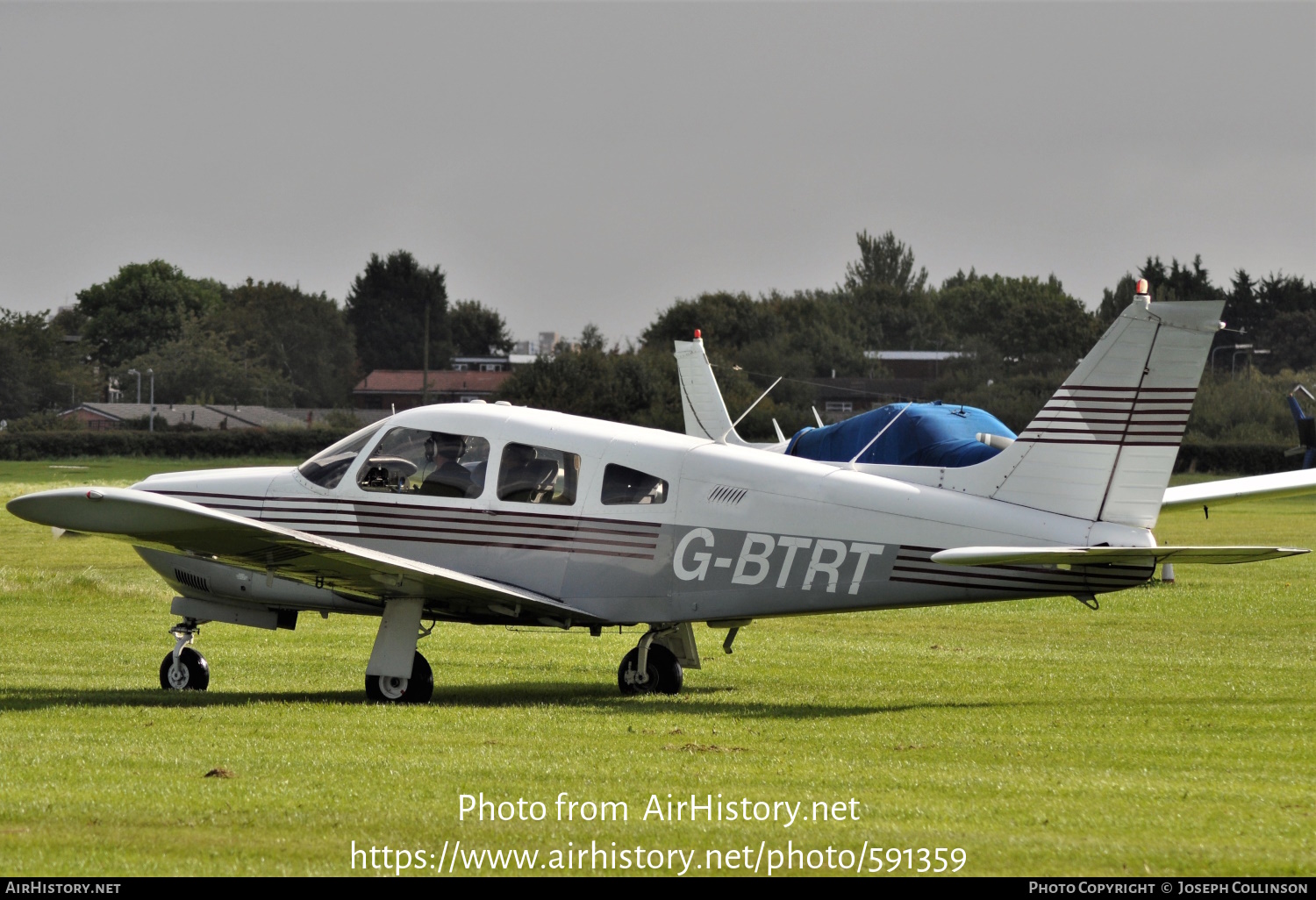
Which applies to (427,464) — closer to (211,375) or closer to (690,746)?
(690,746)

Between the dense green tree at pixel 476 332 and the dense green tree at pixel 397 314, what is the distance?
4449 millimetres

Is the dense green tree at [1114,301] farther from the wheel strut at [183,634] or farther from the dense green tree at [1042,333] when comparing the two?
the wheel strut at [183,634]

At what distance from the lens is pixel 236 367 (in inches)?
4552

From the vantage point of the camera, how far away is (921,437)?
20125mm

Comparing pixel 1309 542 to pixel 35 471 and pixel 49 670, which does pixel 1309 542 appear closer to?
pixel 49 670

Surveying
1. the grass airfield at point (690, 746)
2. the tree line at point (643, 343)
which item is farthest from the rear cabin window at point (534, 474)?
the tree line at point (643, 343)

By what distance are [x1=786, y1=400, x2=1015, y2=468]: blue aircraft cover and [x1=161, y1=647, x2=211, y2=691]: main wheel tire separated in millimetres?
10086

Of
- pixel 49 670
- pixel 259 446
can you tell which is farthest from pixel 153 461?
pixel 49 670

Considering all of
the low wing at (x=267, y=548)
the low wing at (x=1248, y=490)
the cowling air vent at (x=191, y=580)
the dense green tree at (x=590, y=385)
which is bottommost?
the cowling air vent at (x=191, y=580)

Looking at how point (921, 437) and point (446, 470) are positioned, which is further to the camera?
point (921, 437)

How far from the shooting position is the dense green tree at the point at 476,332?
139750mm

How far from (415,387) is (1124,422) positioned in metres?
107

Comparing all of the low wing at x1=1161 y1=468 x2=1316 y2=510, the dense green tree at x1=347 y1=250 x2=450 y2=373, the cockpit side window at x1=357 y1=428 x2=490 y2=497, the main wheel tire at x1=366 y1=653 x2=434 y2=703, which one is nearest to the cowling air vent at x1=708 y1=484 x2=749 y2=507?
the cockpit side window at x1=357 y1=428 x2=490 y2=497

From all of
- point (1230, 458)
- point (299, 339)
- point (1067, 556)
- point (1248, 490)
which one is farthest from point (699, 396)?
point (299, 339)
